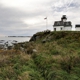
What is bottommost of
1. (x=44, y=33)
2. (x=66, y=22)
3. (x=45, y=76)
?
(x=45, y=76)

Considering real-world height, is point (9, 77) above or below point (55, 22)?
below

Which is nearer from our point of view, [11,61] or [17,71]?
[17,71]

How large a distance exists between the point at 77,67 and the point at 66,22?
169 feet

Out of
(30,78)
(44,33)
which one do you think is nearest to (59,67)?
(30,78)

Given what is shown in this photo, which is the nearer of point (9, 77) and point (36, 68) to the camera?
point (9, 77)

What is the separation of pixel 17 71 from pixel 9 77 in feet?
2.23

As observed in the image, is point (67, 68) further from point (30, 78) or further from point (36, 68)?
point (30, 78)

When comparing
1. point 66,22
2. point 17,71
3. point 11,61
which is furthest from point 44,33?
point 66,22

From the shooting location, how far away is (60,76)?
358 inches

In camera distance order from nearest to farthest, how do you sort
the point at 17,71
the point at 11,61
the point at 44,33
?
the point at 17,71 < the point at 11,61 < the point at 44,33

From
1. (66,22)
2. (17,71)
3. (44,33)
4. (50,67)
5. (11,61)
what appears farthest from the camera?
(66,22)

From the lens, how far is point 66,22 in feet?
199

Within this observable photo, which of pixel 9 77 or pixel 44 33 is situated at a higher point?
pixel 44 33

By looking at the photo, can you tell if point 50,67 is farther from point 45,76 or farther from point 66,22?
point 66,22
